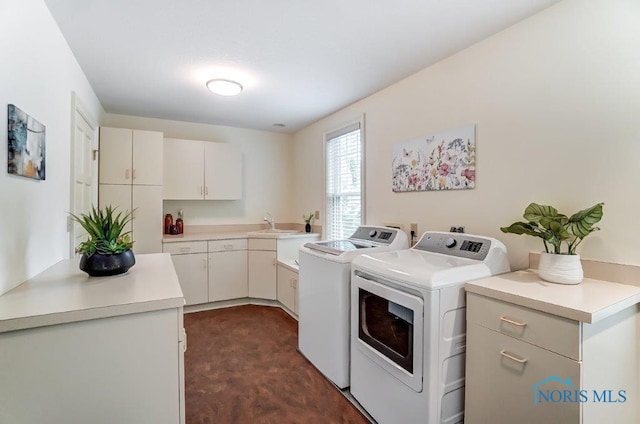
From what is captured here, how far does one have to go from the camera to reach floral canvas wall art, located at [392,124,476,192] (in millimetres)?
2117

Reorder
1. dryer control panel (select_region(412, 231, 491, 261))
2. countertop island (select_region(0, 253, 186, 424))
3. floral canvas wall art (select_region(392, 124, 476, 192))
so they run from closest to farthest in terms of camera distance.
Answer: countertop island (select_region(0, 253, 186, 424))
dryer control panel (select_region(412, 231, 491, 261))
floral canvas wall art (select_region(392, 124, 476, 192))

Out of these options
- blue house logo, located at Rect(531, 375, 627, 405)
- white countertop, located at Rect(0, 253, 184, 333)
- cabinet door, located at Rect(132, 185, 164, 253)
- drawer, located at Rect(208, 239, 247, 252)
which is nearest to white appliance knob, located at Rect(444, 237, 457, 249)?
blue house logo, located at Rect(531, 375, 627, 405)

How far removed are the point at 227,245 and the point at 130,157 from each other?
145cm

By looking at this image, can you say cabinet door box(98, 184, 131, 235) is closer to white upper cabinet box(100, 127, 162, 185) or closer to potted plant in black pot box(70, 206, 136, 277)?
white upper cabinet box(100, 127, 162, 185)

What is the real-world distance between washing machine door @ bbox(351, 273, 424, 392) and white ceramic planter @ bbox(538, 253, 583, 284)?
64 cm

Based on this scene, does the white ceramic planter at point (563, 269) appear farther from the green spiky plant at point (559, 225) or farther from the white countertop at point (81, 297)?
the white countertop at point (81, 297)

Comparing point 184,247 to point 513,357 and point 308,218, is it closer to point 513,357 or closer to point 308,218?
point 308,218

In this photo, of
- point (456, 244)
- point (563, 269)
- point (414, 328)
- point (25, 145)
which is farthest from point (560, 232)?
point (25, 145)

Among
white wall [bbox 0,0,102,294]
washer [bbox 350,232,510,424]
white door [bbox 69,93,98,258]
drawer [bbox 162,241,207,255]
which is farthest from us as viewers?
drawer [bbox 162,241,207,255]

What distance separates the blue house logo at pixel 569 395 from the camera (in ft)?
3.83

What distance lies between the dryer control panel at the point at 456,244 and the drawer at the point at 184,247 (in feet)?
8.38

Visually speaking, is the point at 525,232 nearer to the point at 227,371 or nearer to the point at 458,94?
the point at 458,94

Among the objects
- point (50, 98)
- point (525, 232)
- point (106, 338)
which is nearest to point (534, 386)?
point (525, 232)

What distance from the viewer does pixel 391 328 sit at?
5.74 feet
